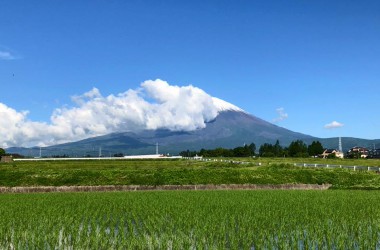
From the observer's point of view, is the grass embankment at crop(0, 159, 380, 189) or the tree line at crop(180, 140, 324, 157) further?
the tree line at crop(180, 140, 324, 157)

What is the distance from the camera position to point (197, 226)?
1322cm

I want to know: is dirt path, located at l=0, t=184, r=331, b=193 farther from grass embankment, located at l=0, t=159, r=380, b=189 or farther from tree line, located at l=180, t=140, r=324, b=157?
tree line, located at l=180, t=140, r=324, b=157

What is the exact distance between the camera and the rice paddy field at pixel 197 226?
11.0 meters

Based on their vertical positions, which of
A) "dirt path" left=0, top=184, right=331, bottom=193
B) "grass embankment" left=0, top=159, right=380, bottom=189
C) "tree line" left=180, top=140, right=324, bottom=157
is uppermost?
"tree line" left=180, top=140, right=324, bottom=157

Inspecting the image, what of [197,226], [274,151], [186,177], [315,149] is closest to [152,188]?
[186,177]

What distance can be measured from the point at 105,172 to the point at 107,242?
92.5ft

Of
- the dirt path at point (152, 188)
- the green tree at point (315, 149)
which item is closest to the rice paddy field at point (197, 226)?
the dirt path at point (152, 188)

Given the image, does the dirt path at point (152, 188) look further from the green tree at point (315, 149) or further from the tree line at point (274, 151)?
the green tree at point (315, 149)

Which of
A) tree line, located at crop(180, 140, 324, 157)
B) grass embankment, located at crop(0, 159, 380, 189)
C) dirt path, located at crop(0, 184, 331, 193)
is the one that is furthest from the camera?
tree line, located at crop(180, 140, 324, 157)

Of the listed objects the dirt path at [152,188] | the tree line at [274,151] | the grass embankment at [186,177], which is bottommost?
the dirt path at [152,188]

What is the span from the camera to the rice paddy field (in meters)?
11.0

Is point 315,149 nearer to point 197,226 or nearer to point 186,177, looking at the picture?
point 186,177

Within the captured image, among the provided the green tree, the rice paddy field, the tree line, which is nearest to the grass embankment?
the rice paddy field

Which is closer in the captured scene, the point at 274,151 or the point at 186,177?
the point at 186,177
